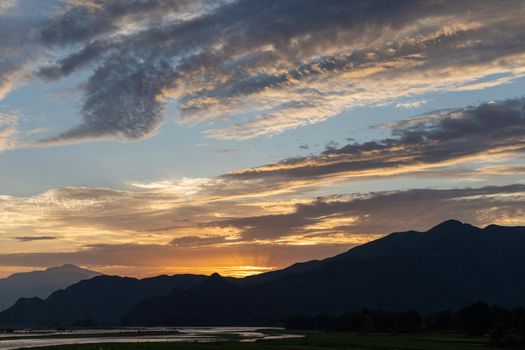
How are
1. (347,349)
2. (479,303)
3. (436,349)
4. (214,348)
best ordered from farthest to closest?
(479,303) → (214,348) → (347,349) → (436,349)

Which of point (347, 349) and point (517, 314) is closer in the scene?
point (347, 349)

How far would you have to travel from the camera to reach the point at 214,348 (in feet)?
405

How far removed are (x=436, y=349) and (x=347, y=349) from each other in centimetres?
1693

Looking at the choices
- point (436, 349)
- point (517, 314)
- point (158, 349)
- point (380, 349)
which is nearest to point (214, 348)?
point (158, 349)

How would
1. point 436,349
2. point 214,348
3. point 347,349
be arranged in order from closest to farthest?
1. point 436,349
2. point 347,349
3. point 214,348

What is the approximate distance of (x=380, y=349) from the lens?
Result: 116 meters

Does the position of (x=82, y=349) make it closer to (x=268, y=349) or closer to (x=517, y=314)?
(x=268, y=349)

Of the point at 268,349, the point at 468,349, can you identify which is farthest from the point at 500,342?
the point at 268,349

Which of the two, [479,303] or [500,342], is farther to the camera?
[479,303]

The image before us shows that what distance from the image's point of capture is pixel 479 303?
19088cm

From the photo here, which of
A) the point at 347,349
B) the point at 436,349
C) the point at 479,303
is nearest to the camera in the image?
the point at 436,349

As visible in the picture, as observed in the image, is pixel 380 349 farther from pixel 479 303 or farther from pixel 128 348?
pixel 479 303

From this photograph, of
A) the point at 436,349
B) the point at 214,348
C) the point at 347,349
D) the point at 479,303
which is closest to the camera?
the point at 436,349

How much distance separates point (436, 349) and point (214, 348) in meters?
44.9
